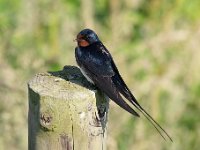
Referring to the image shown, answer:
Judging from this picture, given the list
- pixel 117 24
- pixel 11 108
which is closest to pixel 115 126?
pixel 11 108

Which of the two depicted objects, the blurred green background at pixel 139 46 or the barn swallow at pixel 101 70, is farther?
the blurred green background at pixel 139 46

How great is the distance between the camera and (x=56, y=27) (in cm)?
565

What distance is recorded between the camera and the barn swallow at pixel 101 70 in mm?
2973

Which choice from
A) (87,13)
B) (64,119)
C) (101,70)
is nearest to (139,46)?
(87,13)

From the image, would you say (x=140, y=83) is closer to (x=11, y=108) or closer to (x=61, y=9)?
(x=61, y=9)

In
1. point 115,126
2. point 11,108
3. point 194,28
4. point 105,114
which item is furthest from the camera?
point 194,28

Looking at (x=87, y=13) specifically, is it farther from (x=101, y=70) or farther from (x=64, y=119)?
(x=64, y=119)

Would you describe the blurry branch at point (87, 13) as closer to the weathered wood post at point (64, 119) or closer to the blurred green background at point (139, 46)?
the blurred green background at point (139, 46)

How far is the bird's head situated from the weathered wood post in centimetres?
76

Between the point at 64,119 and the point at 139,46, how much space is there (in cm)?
323

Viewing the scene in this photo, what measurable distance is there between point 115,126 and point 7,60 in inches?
35.3

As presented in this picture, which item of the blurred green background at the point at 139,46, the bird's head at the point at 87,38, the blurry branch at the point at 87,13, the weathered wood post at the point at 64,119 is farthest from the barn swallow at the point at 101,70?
the blurry branch at the point at 87,13

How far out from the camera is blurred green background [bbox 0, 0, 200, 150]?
502 cm

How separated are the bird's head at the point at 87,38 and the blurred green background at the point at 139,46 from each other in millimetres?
1401
